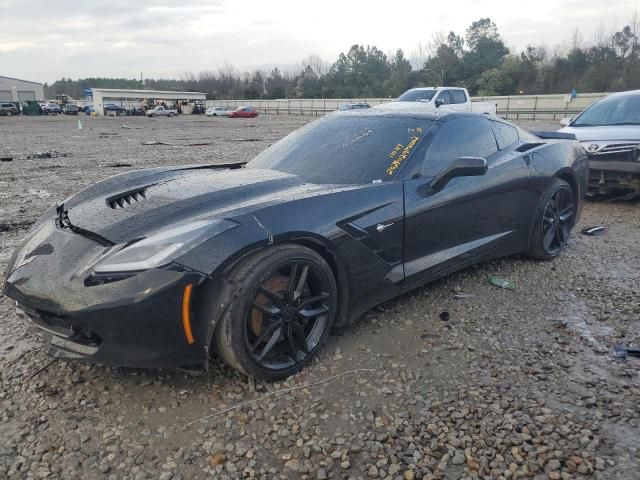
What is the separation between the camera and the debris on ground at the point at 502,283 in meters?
4.07

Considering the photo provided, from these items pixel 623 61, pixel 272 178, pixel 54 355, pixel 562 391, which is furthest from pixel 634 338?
pixel 623 61

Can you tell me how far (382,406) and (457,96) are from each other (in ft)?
57.4

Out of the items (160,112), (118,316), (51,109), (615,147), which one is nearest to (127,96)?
(51,109)

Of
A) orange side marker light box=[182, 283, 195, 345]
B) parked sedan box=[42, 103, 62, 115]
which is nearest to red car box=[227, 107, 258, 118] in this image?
parked sedan box=[42, 103, 62, 115]

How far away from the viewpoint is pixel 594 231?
5691 mm

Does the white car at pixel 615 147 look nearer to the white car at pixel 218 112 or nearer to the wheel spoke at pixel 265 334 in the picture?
the wheel spoke at pixel 265 334

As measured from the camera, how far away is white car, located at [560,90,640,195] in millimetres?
6648

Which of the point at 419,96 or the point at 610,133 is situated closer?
the point at 610,133

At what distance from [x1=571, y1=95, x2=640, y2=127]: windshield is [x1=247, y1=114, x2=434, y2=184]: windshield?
513cm

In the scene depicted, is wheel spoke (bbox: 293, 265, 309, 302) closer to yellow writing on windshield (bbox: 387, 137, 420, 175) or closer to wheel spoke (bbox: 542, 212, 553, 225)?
yellow writing on windshield (bbox: 387, 137, 420, 175)

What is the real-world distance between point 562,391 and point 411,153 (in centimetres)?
179

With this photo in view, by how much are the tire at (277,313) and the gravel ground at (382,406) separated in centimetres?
14

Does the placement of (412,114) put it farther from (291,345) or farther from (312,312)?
(291,345)

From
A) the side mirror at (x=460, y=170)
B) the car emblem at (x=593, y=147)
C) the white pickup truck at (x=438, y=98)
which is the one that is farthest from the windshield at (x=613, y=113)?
the white pickup truck at (x=438, y=98)
